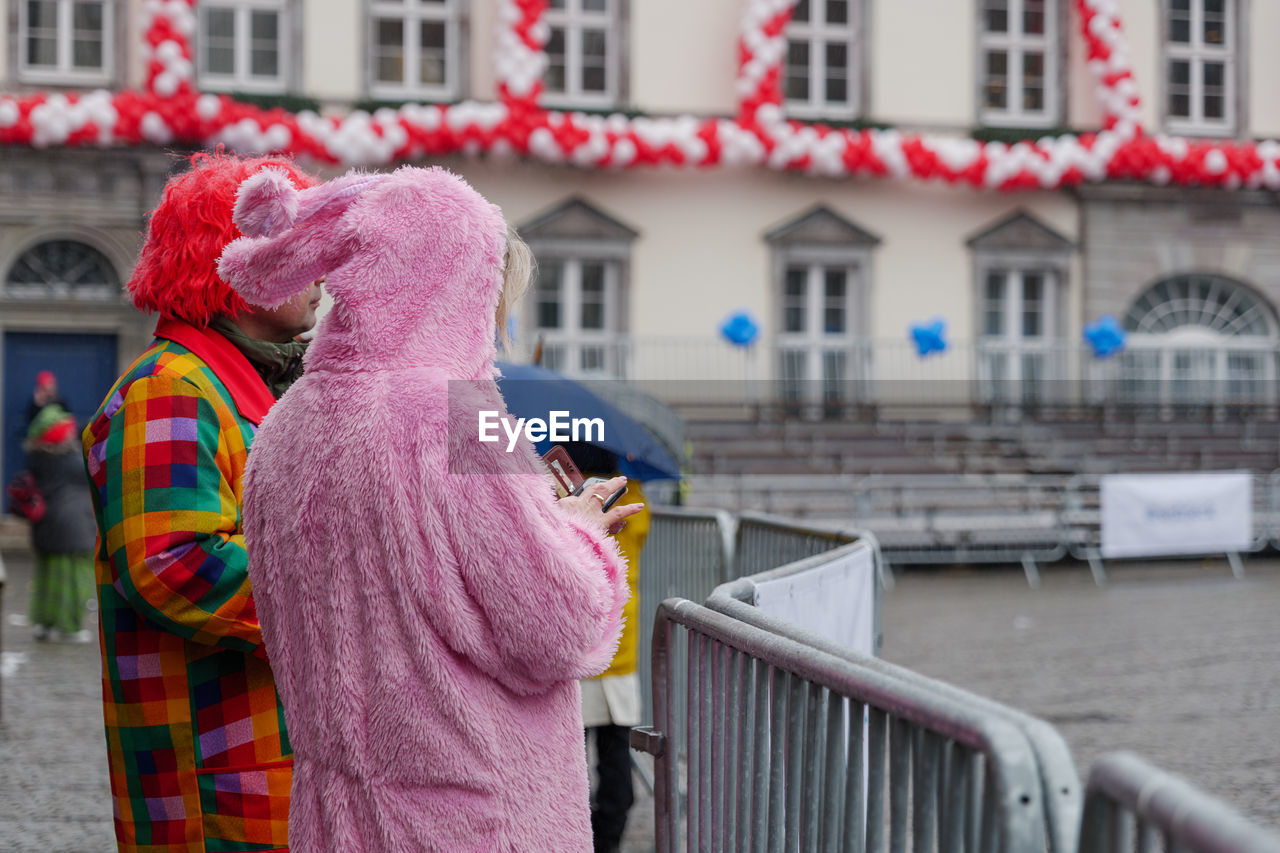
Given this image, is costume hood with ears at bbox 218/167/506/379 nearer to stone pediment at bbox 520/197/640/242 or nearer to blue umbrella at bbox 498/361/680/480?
blue umbrella at bbox 498/361/680/480

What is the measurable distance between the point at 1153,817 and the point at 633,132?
65.3 feet

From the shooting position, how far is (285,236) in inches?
83.3

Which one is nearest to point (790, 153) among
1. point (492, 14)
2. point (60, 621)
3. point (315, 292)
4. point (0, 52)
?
point (492, 14)

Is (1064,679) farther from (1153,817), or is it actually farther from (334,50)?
(334,50)

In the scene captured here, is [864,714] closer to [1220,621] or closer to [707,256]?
[1220,621]

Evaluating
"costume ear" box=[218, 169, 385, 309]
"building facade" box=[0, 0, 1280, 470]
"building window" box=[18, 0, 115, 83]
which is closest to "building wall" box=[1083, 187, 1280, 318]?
"building facade" box=[0, 0, 1280, 470]

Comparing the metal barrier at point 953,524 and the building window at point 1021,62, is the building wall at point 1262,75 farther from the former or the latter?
the metal barrier at point 953,524

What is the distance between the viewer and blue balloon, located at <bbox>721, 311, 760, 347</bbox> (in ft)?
67.1

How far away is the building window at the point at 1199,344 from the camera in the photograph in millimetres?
21703

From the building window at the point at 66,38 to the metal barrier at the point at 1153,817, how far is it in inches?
804

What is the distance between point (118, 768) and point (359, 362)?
3.11 ft

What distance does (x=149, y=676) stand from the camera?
8.11 feet

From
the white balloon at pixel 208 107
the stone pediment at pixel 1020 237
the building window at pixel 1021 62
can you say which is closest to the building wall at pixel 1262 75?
the building window at pixel 1021 62

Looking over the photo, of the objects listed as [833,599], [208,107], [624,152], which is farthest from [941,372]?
[833,599]
